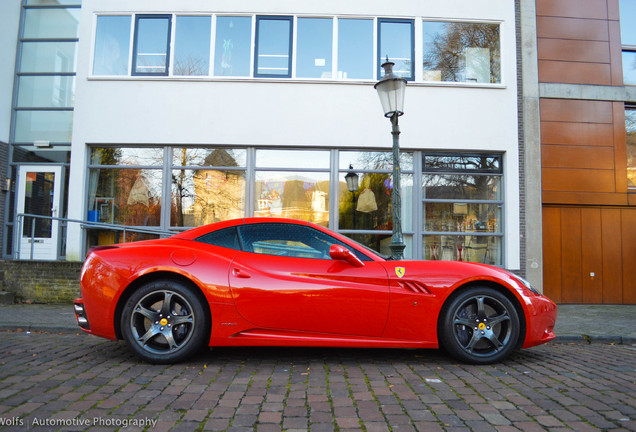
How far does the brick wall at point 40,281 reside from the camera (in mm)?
8000

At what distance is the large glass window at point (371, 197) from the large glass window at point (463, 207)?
420 mm

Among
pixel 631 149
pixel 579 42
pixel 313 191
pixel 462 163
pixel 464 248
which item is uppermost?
pixel 579 42

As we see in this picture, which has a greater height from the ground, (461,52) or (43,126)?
(461,52)

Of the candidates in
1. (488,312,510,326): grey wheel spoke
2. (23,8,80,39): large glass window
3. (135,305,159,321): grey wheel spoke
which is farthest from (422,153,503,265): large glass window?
(23,8,80,39): large glass window

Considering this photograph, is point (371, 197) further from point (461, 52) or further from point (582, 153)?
point (582, 153)

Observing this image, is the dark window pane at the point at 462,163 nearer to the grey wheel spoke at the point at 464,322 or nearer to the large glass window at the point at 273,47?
the large glass window at the point at 273,47

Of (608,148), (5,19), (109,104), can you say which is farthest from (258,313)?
(5,19)

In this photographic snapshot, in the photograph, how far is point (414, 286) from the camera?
372 cm

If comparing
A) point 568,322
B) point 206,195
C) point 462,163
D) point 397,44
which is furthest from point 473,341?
point 397,44

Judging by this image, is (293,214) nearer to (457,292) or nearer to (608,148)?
(457,292)

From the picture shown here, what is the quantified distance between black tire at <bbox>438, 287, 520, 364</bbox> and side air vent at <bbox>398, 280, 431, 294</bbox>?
262 millimetres

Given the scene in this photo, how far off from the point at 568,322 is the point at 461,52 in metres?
6.37

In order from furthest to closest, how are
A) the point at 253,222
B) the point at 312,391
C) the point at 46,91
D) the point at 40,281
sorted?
1. the point at 46,91
2. the point at 40,281
3. the point at 253,222
4. the point at 312,391

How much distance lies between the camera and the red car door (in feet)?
11.8
